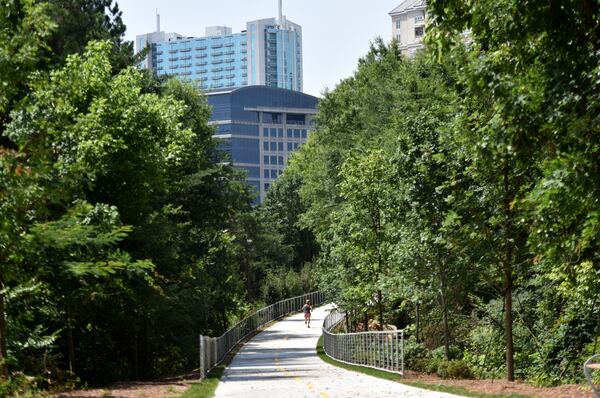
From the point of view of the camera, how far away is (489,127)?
1326 centimetres

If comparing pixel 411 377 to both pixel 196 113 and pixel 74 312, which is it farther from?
pixel 196 113

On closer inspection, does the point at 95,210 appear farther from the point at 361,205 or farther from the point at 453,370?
the point at 361,205

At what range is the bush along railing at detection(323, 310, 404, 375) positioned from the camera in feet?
84.9

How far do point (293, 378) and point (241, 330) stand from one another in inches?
1207

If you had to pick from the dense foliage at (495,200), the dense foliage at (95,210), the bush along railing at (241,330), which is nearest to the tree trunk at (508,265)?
the dense foliage at (495,200)

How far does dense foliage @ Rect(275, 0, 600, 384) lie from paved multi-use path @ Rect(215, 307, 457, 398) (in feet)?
8.95

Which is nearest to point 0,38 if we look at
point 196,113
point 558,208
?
point 558,208

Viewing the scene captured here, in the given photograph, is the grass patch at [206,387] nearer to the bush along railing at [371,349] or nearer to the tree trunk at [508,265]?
the bush along railing at [371,349]

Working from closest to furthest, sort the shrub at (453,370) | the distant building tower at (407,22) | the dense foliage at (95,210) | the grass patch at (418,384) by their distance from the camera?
the dense foliage at (95,210)
the grass patch at (418,384)
the shrub at (453,370)
the distant building tower at (407,22)

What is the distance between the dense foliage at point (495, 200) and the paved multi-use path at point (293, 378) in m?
2.73

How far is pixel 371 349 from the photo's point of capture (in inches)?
1185

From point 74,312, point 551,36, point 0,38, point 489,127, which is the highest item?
point 0,38

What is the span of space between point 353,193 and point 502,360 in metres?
11.7

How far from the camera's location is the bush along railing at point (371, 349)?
1019 inches
